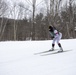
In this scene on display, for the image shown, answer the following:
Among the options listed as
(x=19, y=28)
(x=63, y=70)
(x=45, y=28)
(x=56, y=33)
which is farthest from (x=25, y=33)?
(x=63, y=70)

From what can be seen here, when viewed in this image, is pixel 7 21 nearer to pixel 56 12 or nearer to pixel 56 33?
pixel 56 12

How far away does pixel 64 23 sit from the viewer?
32.0 metres

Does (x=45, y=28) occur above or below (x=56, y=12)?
below

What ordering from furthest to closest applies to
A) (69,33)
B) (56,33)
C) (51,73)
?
(69,33)
(56,33)
(51,73)

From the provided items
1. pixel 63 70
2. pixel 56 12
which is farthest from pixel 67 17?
pixel 63 70

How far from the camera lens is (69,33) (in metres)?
31.8

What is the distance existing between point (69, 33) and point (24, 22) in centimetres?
1234

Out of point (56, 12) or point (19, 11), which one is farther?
point (19, 11)

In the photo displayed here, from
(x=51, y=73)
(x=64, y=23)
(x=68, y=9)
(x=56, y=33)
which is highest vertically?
(x=68, y=9)

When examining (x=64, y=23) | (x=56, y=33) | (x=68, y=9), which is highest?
(x=68, y=9)

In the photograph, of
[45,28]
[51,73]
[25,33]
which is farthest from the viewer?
[25,33]

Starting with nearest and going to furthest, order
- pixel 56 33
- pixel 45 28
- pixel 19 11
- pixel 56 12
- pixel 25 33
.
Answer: pixel 56 33 < pixel 56 12 < pixel 45 28 < pixel 25 33 < pixel 19 11

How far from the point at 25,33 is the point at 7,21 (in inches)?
215

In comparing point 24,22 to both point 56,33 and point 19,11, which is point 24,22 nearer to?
point 19,11
